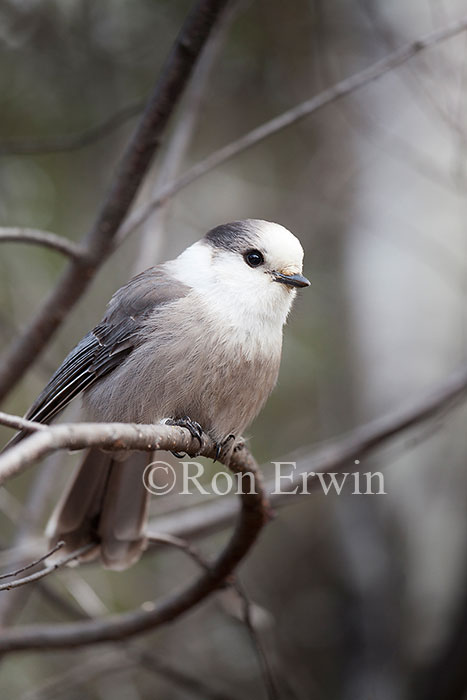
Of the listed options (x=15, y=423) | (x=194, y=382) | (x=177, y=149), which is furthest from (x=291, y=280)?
(x=177, y=149)

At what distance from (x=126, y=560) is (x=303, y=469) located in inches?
37.1

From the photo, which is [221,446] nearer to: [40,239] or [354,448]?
[40,239]

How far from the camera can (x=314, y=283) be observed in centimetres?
559

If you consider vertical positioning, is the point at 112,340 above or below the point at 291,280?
below

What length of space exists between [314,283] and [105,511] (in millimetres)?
3107

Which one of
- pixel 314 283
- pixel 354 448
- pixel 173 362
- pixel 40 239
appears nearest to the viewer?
pixel 173 362

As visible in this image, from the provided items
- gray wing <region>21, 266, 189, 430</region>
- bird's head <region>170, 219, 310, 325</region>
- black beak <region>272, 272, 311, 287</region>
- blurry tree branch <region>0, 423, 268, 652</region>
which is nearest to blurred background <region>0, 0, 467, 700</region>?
blurry tree branch <region>0, 423, 268, 652</region>

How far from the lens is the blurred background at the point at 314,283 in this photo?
14.4 feet

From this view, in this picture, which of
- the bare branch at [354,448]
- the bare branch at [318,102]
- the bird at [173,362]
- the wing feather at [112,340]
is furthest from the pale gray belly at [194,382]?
the bare branch at [354,448]

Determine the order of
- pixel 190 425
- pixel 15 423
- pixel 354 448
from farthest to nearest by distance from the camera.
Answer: pixel 354 448 < pixel 190 425 < pixel 15 423

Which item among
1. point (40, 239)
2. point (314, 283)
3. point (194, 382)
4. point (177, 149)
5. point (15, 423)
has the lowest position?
point (15, 423)

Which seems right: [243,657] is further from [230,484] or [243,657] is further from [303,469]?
[303,469]

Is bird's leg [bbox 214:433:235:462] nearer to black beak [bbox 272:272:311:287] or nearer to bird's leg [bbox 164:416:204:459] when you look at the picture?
bird's leg [bbox 164:416:204:459]

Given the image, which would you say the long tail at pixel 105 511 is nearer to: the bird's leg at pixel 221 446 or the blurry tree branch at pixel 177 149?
the bird's leg at pixel 221 446
